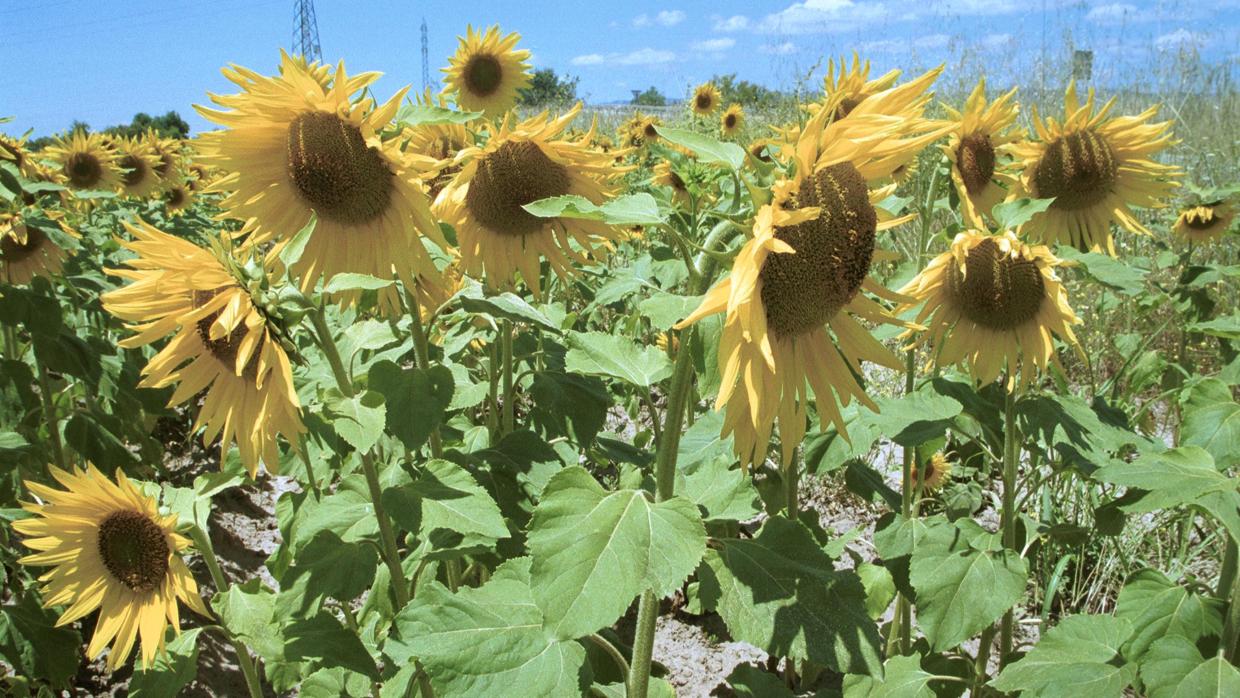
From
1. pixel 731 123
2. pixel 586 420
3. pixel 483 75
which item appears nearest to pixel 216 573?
pixel 586 420

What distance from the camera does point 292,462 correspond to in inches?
77.0

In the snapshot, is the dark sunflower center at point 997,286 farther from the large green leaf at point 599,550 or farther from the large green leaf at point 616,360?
the large green leaf at point 599,550

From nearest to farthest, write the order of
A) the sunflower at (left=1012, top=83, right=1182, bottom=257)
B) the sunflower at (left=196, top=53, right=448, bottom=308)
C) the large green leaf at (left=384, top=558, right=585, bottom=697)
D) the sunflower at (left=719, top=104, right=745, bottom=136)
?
the large green leaf at (left=384, top=558, right=585, bottom=697) → the sunflower at (left=196, top=53, right=448, bottom=308) → the sunflower at (left=1012, top=83, right=1182, bottom=257) → the sunflower at (left=719, top=104, right=745, bottom=136)

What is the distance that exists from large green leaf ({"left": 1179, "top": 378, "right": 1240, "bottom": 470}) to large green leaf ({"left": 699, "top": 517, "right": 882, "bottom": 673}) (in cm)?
99

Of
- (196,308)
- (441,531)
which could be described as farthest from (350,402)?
(441,531)

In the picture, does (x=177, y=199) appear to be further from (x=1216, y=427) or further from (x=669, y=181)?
(x=1216, y=427)

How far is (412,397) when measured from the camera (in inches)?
61.6

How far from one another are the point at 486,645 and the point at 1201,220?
4374 millimetres

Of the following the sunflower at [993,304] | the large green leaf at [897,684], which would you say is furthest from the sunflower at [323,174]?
the large green leaf at [897,684]

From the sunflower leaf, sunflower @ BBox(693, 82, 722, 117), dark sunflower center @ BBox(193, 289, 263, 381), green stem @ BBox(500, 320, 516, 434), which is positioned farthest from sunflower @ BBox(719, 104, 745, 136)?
the sunflower leaf

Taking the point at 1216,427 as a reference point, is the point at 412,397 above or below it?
above

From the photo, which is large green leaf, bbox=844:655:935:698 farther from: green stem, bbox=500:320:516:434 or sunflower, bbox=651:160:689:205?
sunflower, bbox=651:160:689:205

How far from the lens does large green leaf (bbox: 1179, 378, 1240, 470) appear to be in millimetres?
1714

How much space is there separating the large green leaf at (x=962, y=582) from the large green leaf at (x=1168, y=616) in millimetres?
205
